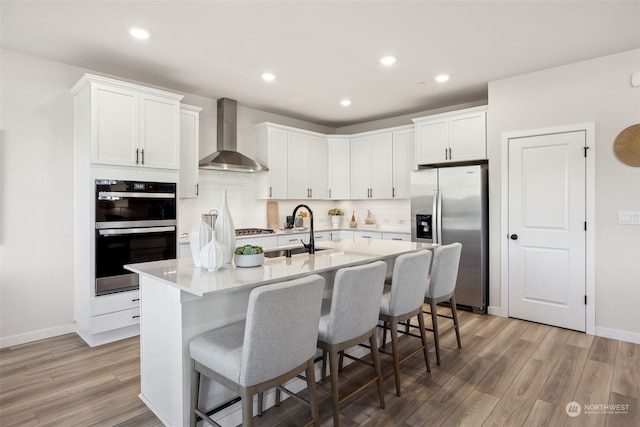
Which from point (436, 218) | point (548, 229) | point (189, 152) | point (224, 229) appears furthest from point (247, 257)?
point (548, 229)

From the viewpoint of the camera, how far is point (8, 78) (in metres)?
3.21

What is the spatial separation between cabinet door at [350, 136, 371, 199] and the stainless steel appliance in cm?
301

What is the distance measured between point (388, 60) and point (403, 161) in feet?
6.74

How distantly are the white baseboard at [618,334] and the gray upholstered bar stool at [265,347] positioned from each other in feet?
10.5

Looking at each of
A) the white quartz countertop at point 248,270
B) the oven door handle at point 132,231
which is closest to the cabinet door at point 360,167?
the white quartz countertop at point 248,270

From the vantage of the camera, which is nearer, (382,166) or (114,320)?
(114,320)

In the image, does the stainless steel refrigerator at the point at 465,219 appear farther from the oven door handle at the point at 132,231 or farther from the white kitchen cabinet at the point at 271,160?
the oven door handle at the point at 132,231

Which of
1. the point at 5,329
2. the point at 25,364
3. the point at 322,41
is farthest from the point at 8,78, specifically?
the point at 322,41

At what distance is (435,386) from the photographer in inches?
98.0

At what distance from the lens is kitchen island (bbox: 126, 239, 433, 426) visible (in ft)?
6.05

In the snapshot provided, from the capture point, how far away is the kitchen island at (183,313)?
1.84m

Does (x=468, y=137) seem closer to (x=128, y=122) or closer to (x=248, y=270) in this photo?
(x=248, y=270)

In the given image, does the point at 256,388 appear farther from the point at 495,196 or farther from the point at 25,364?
the point at 495,196

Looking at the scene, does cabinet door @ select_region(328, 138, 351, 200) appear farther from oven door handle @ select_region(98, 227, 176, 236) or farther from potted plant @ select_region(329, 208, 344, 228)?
oven door handle @ select_region(98, 227, 176, 236)
